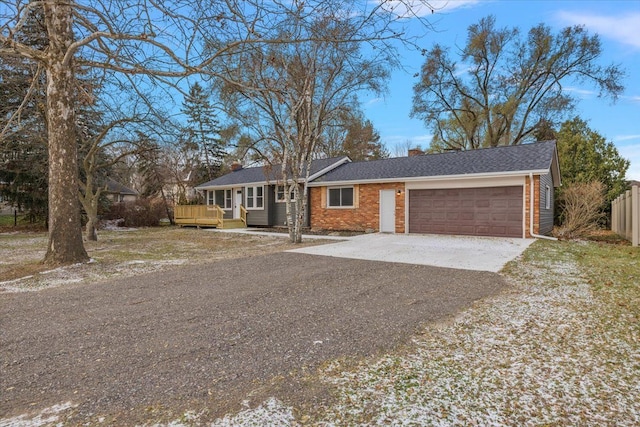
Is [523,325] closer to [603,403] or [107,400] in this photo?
[603,403]

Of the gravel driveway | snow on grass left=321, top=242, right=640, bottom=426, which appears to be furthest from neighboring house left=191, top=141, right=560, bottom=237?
snow on grass left=321, top=242, right=640, bottom=426

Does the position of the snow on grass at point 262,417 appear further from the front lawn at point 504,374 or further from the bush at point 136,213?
the bush at point 136,213

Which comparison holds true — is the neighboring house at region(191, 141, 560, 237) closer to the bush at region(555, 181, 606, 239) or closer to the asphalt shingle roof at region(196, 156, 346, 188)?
the asphalt shingle roof at region(196, 156, 346, 188)

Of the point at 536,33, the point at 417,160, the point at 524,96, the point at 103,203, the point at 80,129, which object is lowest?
the point at 103,203

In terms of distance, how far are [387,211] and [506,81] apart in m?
17.1

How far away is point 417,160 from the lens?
16328mm

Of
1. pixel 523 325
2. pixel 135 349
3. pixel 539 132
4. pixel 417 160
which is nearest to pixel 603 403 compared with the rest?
pixel 523 325

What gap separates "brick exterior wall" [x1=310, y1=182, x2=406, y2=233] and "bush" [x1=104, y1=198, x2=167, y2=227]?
39.3 feet

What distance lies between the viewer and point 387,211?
15.2m

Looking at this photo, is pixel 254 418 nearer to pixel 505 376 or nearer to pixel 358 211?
pixel 505 376

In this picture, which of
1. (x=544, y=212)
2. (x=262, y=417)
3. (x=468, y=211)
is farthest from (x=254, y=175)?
(x=262, y=417)

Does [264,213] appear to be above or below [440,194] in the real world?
below

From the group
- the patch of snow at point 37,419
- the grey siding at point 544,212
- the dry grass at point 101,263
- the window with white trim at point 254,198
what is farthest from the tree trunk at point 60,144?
the grey siding at point 544,212

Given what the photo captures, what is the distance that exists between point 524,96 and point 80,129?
26.9 metres
